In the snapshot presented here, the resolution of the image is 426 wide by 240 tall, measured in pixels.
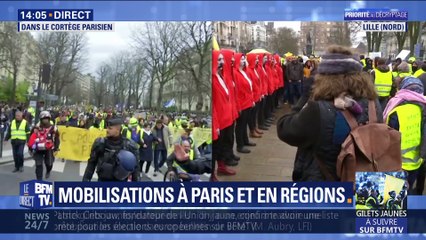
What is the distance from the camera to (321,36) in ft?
7.50

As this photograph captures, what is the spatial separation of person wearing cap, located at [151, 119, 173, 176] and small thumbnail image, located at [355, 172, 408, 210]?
3.35 feet

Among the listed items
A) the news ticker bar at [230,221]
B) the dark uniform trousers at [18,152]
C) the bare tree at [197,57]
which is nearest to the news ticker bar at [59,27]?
the bare tree at [197,57]

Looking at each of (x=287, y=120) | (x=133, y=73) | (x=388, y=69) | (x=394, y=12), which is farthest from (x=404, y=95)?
(x=133, y=73)

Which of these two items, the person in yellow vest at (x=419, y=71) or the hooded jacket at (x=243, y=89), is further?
the person in yellow vest at (x=419, y=71)

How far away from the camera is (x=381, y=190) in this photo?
7.48 feet

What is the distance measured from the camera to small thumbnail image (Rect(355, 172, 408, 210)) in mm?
2144

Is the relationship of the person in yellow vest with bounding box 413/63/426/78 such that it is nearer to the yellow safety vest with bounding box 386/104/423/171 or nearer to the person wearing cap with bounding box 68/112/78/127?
the yellow safety vest with bounding box 386/104/423/171

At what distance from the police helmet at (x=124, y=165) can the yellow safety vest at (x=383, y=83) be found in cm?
145

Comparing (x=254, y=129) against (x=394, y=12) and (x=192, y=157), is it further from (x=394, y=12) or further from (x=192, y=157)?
(x=394, y=12)

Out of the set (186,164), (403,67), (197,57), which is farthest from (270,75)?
(403,67)

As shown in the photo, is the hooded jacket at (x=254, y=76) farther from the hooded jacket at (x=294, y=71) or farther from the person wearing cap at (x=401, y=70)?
the person wearing cap at (x=401, y=70)

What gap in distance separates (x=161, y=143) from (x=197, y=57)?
1.69 ft

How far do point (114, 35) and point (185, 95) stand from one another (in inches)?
19.6

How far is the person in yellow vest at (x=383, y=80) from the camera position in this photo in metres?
2.34
